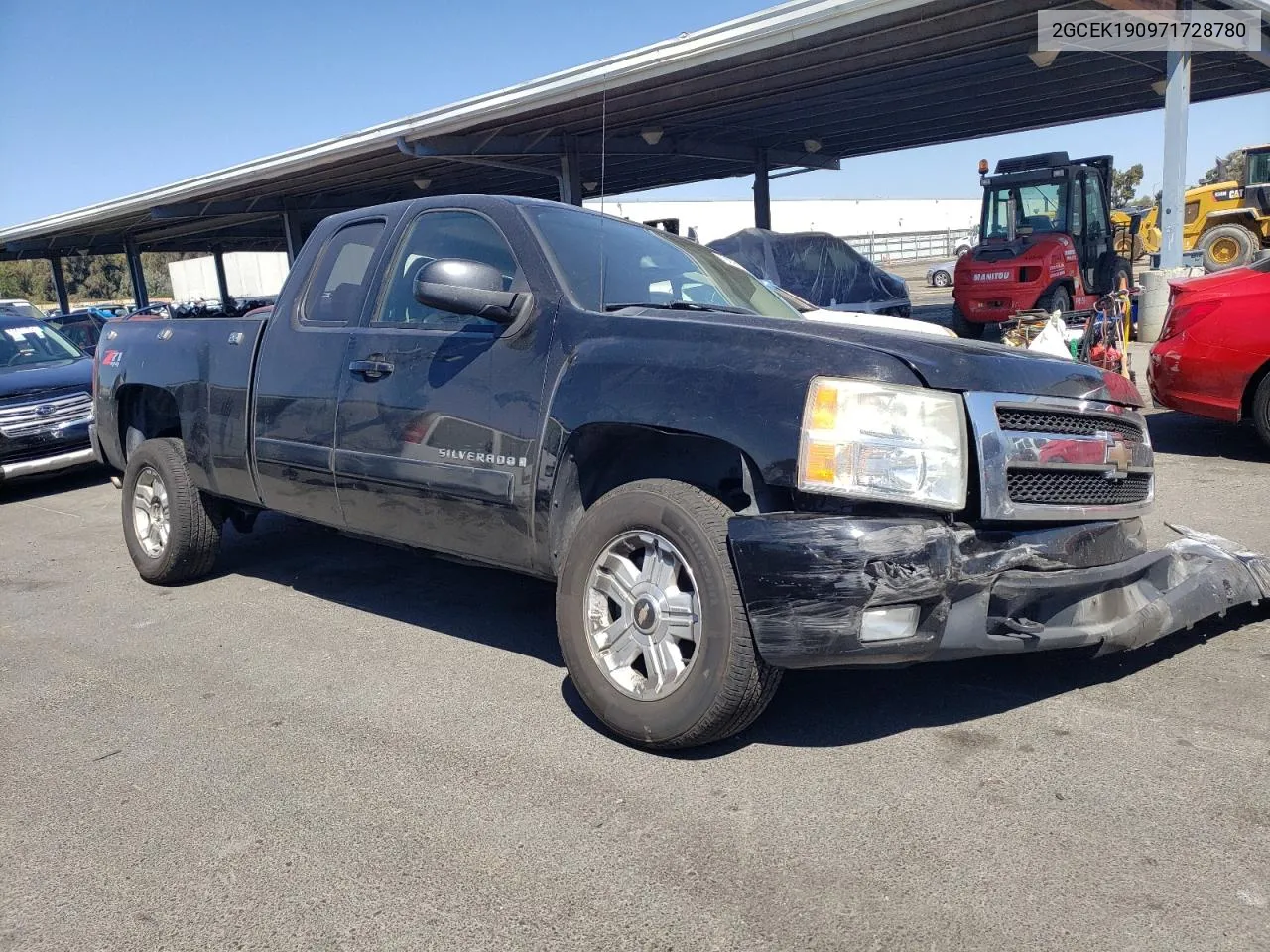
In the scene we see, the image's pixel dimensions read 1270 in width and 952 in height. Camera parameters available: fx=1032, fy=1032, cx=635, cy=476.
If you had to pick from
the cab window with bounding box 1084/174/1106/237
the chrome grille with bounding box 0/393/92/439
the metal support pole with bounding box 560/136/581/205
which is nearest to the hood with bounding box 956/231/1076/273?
the cab window with bounding box 1084/174/1106/237

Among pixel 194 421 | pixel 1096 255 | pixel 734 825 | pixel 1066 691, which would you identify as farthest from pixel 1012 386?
pixel 1096 255

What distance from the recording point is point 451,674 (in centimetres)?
423

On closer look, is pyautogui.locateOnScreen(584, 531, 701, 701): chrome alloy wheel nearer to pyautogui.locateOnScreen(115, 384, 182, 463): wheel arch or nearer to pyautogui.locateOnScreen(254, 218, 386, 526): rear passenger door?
pyautogui.locateOnScreen(254, 218, 386, 526): rear passenger door

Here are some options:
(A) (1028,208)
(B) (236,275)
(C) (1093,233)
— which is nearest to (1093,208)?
(C) (1093,233)

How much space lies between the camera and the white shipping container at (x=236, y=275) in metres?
50.2

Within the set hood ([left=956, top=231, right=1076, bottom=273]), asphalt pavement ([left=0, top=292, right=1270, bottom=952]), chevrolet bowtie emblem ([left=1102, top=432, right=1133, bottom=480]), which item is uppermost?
hood ([left=956, top=231, right=1076, bottom=273])

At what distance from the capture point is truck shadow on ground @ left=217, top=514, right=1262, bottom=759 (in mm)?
3600

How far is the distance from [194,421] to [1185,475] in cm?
645

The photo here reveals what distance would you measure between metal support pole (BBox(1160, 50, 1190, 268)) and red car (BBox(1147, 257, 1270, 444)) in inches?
309

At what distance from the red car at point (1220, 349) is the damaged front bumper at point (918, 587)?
4853 millimetres

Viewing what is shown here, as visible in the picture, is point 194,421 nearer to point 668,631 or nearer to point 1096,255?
point 668,631

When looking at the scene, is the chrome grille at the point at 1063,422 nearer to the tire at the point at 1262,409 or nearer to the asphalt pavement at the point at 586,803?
the asphalt pavement at the point at 586,803

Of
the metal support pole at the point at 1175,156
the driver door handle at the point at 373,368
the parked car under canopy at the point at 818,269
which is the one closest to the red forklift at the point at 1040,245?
the parked car under canopy at the point at 818,269

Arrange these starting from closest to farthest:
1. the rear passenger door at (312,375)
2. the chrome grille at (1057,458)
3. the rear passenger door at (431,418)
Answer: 1. the chrome grille at (1057,458)
2. the rear passenger door at (431,418)
3. the rear passenger door at (312,375)
